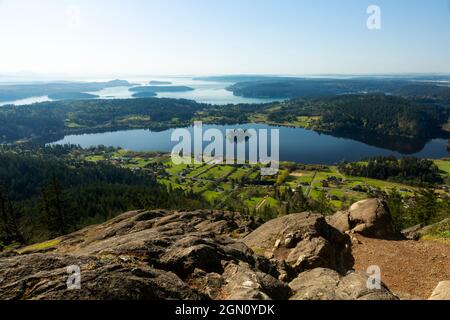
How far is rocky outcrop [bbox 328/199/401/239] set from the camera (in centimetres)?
2117

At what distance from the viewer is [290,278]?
13.3 meters

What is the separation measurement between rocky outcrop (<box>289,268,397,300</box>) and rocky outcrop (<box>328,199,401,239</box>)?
11.1 m

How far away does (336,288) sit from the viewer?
1011 centimetres

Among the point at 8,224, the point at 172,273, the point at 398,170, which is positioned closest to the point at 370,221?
the point at 172,273

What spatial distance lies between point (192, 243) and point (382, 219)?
15.6 m

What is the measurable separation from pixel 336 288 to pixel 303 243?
6.92 m

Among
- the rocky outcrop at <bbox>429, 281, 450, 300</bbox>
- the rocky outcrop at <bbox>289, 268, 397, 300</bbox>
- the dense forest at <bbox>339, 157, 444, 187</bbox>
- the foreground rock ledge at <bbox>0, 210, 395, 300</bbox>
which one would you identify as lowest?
the dense forest at <bbox>339, 157, 444, 187</bbox>

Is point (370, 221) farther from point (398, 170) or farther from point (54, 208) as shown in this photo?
point (398, 170)

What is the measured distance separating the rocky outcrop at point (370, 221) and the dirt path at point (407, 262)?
2.66 ft

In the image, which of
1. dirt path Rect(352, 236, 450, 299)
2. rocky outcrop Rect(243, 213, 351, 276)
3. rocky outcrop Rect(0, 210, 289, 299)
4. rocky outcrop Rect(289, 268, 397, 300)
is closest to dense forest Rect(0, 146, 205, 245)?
rocky outcrop Rect(243, 213, 351, 276)

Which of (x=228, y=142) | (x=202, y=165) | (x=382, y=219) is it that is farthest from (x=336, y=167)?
(x=382, y=219)

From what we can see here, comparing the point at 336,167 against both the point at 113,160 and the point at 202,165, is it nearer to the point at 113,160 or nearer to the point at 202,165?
the point at 202,165

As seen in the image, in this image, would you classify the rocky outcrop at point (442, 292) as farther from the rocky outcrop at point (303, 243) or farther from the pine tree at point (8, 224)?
the pine tree at point (8, 224)

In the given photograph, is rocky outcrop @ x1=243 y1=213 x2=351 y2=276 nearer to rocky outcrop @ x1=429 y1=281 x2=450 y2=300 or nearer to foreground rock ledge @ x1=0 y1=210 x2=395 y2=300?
foreground rock ledge @ x1=0 y1=210 x2=395 y2=300
